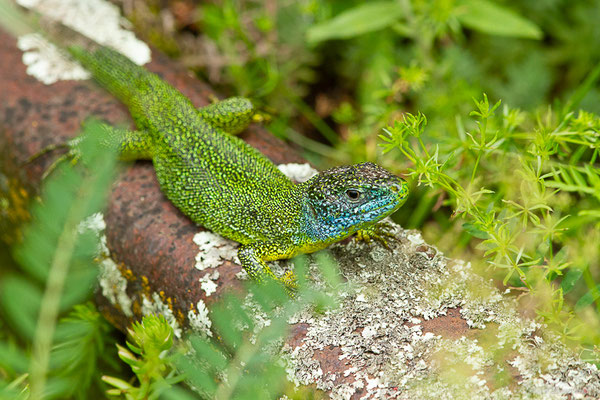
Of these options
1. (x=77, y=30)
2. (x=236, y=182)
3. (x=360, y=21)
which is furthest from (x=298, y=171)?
(x=77, y=30)

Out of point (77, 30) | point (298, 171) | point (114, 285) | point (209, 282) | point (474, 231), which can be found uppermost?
point (77, 30)

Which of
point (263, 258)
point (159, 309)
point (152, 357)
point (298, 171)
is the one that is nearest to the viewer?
point (152, 357)

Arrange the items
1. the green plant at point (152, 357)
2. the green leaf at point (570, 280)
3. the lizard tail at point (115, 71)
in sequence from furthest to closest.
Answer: the lizard tail at point (115, 71) < the green leaf at point (570, 280) < the green plant at point (152, 357)

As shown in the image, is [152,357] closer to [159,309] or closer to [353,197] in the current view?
[159,309]

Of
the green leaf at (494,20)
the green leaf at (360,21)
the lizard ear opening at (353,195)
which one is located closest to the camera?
the lizard ear opening at (353,195)

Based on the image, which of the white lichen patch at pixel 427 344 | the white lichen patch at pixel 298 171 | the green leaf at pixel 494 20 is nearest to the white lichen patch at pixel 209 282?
the white lichen patch at pixel 427 344

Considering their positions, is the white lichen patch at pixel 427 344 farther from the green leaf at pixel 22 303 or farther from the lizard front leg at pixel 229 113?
the lizard front leg at pixel 229 113

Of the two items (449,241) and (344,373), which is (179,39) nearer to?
(449,241)
